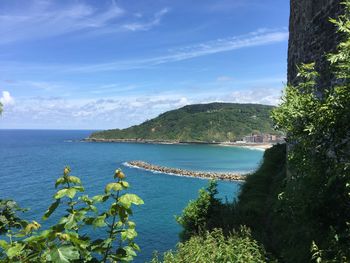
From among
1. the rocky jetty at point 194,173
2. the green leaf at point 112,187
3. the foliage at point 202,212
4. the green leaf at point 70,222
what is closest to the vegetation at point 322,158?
the green leaf at point 112,187

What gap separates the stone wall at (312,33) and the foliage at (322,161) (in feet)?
9.71

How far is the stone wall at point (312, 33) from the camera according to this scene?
9.59m

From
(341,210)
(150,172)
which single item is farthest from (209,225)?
(150,172)

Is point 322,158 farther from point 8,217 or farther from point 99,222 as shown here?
point 8,217

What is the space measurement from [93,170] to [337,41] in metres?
81.0

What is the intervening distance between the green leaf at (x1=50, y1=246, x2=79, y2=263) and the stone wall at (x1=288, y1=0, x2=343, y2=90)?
27.5 feet

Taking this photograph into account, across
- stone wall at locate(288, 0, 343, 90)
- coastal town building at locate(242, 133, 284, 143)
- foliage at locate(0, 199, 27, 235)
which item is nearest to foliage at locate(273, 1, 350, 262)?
stone wall at locate(288, 0, 343, 90)

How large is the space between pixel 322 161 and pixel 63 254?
537 cm

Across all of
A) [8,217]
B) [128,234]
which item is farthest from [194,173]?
[128,234]

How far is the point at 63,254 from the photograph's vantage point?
2.49 metres

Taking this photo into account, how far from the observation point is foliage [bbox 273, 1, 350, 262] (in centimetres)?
603

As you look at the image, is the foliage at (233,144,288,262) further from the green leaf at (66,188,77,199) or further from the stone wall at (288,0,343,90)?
the green leaf at (66,188,77,199)

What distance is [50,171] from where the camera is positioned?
83.1m

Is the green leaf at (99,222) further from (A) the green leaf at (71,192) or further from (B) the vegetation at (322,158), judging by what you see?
(B) the vegetation at (322,158)
